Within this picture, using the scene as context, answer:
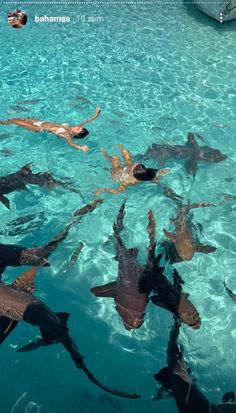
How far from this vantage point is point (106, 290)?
289 inches

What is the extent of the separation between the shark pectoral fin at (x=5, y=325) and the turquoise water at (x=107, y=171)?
0.54 meters

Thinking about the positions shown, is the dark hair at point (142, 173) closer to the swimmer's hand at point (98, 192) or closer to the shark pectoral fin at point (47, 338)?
the swimmer's hand at point (98, 192)

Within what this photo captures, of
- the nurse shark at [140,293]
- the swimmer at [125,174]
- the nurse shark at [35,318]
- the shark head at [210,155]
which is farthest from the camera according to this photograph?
the shark head at [210,155]

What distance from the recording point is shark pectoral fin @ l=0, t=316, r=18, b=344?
21.4 ft

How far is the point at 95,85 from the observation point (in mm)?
13977

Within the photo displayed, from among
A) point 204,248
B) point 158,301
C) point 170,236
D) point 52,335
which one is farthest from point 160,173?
point 52,335

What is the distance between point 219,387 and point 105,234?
12.8 ft

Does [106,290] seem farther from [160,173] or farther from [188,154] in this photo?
[188,154]

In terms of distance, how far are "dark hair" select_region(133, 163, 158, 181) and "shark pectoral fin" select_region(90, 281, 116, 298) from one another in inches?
110

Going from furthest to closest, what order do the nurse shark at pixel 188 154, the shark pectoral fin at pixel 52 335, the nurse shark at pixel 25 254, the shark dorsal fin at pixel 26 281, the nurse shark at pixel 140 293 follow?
the nurse shark at pixel 188 154
the nurse shark at pixel 25 254
the shark dorsal fin at pixel 26 281
the nurse shark at pixel 140 293
the shark pectoral fin at pixel 52 335

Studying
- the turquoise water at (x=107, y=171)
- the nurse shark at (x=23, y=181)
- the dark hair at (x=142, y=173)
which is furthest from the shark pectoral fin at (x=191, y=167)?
the nurse shark at (x=23, y=181)

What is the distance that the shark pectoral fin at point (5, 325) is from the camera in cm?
A: 653

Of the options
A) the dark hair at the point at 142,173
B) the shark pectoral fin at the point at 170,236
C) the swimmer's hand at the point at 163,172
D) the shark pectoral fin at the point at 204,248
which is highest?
the dark hair at the point at 142,173

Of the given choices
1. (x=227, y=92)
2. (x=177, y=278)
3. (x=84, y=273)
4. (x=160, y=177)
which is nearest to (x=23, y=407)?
(x=84, y=273)
